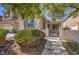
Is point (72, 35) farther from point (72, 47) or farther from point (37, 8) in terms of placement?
point (37, 8)

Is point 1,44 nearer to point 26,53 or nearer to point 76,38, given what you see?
point 26,53

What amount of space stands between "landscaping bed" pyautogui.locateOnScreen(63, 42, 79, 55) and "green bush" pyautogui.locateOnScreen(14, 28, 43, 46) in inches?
11.4

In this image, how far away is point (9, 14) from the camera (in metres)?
1.24

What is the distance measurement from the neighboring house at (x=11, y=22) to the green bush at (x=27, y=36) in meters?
0.06

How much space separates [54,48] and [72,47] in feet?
0.61

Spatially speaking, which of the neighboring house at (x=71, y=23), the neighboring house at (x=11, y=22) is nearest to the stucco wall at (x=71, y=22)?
the neighboring house at (x=71, y=23)

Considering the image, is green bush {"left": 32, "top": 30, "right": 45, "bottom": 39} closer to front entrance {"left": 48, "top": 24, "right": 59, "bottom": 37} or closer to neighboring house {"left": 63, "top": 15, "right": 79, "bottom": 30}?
front entrance {"left": 48, "top": 24, "right": 59, "bottom": 37}

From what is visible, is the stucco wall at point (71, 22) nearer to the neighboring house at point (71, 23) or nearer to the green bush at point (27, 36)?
the neighboring house at point (71, 23)

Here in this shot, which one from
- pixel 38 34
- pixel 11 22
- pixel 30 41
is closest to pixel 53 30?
pixel 38 34

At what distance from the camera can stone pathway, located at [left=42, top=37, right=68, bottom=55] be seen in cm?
124

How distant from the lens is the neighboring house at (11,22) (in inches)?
48.6

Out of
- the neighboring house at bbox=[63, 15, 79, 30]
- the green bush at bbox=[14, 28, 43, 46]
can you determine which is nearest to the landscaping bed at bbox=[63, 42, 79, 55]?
the neighboring house at bbox=[63, 15, 79, 30]

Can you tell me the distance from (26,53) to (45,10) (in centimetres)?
48
